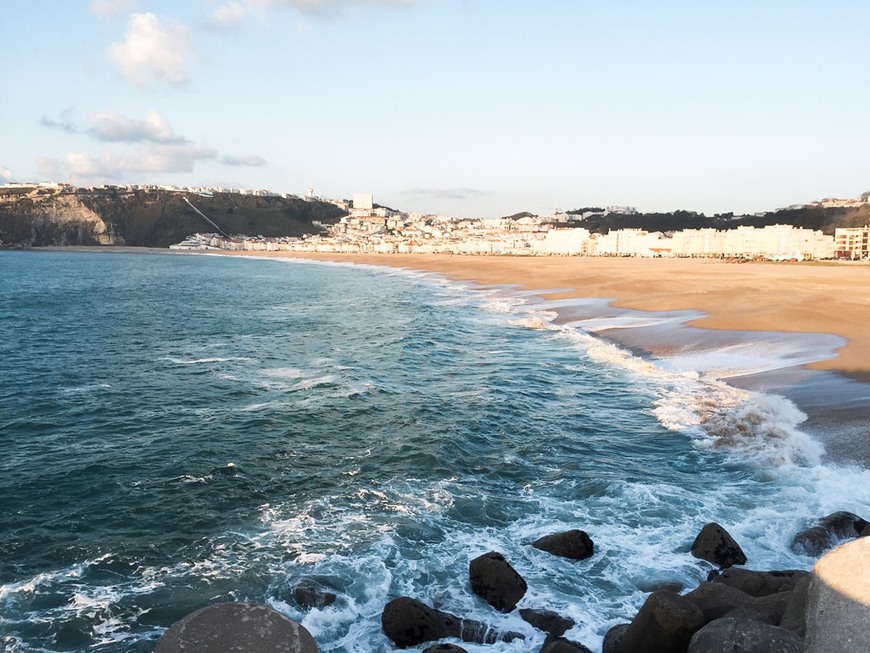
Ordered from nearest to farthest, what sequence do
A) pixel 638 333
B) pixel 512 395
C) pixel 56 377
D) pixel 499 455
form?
pixel 499 455
pixel 512 395
pixel 56 377
pixel 638 333

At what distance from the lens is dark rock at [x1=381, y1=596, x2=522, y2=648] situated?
25.1ft

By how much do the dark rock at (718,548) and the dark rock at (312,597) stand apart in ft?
18.2

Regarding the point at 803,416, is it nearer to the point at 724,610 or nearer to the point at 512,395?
the point at 512,395

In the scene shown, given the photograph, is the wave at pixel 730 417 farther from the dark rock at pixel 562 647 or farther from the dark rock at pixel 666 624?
the dark rock at pixel 666 624

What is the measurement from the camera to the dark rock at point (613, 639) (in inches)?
274

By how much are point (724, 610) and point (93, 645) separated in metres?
7.25

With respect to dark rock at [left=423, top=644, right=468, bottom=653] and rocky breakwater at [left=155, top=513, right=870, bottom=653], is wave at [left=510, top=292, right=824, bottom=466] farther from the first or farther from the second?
dark rock at [left=423, top=644, right=468, bottom=653]

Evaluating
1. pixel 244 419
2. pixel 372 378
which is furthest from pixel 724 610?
pixel 372 378

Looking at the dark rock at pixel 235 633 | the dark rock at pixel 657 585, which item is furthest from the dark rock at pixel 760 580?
the dark rock at pixel 235 633

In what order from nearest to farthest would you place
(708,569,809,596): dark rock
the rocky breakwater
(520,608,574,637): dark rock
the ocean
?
the rocky breakwater → (708,569,809,596): dark rock → (520,608,574,637): dark rock → the ocean

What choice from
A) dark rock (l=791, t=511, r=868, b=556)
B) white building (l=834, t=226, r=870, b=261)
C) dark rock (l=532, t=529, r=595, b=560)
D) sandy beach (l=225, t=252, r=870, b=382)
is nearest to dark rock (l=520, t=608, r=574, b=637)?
dark rock (l=532, t=529, r=595, b=560)

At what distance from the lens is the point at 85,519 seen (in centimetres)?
1084

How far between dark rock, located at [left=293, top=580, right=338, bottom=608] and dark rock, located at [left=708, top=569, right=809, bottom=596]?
502 cm

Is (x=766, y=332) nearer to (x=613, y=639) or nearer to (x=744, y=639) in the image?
(x=613, y=639)
